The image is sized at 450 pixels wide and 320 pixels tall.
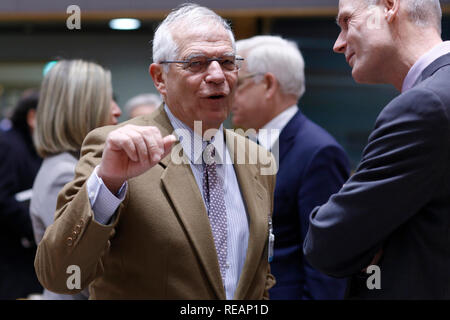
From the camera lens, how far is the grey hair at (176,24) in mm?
1664

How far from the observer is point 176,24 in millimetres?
1681

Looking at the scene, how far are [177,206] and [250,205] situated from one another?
27 cm

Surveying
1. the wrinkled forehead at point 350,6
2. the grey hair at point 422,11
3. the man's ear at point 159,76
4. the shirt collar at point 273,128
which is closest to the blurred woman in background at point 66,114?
the man's ear at point 159,76

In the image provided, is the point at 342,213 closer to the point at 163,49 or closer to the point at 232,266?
the point at 232,266

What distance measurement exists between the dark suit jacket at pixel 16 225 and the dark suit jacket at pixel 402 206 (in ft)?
8.61

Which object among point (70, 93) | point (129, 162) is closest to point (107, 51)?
point (70, 93)

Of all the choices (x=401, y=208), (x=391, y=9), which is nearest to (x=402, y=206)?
(x=401, y=208)

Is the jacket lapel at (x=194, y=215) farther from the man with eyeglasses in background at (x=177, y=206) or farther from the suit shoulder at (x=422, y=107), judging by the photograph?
the suit shoulder at (x=422, y=107)

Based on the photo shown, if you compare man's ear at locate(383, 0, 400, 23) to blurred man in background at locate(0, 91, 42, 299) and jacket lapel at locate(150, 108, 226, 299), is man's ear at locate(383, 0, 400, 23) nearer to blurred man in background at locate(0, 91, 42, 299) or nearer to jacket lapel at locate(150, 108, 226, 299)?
jacket lapel at locate(150, 108, 226, 299)

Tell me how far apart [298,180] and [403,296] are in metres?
1.15

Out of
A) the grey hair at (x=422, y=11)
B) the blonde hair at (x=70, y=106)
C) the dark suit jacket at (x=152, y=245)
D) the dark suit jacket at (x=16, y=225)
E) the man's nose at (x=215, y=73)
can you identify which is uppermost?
the grey hair at (x=422, y=11)

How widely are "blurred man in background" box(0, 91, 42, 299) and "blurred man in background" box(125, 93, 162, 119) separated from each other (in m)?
1.27

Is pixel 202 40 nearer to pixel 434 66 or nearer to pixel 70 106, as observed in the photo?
pixel 434 66

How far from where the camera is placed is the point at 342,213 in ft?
4.35
